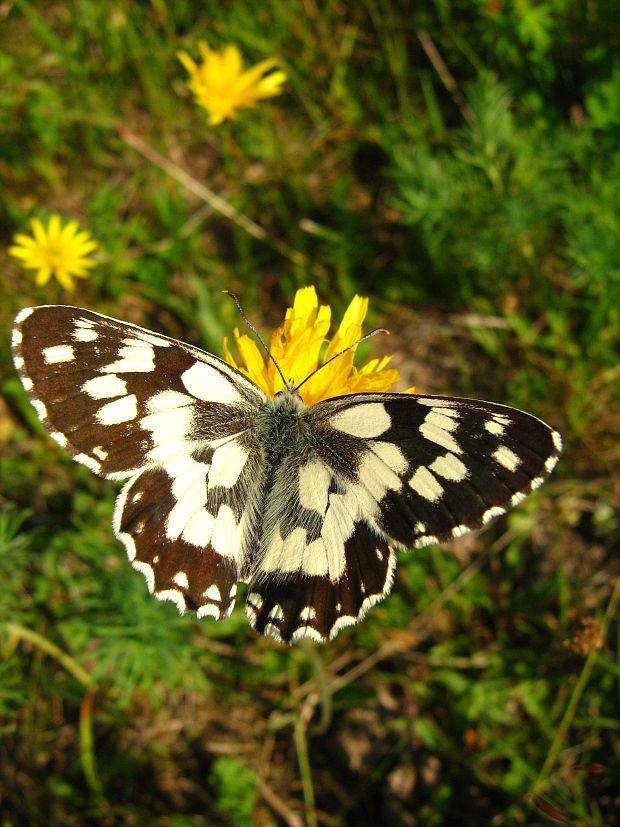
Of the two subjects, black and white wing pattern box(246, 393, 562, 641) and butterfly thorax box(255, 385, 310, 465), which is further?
butterfly thorax box(255, 385, 310, 465)

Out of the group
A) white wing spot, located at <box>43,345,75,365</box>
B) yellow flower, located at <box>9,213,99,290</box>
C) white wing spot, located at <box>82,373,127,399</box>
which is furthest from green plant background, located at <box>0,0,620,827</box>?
white wing spot, located at <box>43,345,75,365</box>

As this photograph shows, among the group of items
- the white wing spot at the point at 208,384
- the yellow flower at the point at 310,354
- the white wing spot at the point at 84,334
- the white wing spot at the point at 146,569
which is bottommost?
the white wing spot at the point at 146,569

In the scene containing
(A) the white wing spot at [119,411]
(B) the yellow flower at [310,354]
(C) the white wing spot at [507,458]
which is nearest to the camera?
(C) the white wing spot at [507,458]

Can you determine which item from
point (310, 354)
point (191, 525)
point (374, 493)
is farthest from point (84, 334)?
point (374, 493)

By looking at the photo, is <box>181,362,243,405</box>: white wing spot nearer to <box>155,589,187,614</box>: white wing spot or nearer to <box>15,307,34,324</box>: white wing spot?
<box>15,307,34,324</box>: white wing spot

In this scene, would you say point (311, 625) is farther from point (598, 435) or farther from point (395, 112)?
point (395, 112)

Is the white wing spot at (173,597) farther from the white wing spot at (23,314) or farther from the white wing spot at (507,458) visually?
the white wing spot at (507,458)

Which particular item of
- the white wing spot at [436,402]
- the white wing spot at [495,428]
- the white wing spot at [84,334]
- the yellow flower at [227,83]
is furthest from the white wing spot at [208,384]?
the yellow flower at [227,83]

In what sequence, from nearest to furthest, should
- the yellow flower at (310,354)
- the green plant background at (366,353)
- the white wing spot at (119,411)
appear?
the white wing spot at (119,411), the yellow flower at (310,354), the green plant background at (366,353)

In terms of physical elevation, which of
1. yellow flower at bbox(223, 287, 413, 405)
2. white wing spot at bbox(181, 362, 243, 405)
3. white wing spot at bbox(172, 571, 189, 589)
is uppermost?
yellow flower at bbox(223, 287, 413, 405)
